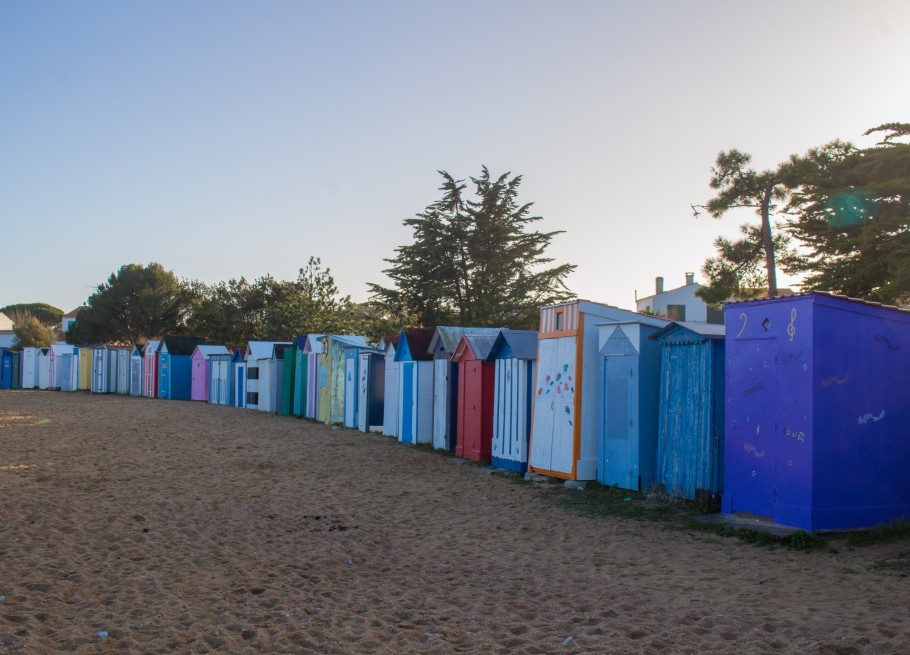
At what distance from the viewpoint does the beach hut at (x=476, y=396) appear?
621 inches

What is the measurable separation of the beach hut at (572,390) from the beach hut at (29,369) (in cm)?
5213

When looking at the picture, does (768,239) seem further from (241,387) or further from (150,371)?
(150,371)

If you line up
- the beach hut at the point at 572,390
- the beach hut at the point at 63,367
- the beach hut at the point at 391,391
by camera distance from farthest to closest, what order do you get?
the beach hut at the point at 63,367
the beach hut at the point at 391,391
the beach hut at the point at 572,390

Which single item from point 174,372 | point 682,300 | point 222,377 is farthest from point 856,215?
point 174,372

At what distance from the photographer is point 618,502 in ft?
35.5

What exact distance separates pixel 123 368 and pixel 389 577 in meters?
46.4

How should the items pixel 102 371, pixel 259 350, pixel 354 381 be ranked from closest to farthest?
pixel 354 381
pixel 259 350
pixel 102 371

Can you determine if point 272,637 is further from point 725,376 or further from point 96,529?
point 725,376

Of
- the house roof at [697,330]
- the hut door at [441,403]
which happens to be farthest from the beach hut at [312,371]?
the house roof at [697,330]

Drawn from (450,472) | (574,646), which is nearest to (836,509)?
(574,646)

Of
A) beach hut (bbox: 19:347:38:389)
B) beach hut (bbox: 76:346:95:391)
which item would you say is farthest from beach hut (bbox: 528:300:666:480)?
beach hut (bbox: 19:347:38:389)

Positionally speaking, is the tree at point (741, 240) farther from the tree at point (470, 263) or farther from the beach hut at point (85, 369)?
the beach hut at point (85, 369)

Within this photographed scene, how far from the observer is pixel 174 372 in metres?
43.1

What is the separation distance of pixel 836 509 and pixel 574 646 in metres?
4.67
